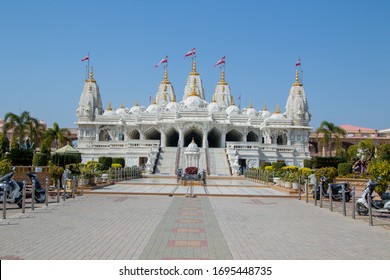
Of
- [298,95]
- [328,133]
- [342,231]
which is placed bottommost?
[342,231]

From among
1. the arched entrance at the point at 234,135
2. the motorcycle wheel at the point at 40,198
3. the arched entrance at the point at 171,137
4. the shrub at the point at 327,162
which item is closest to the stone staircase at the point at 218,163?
the shrub at the point at 327,162

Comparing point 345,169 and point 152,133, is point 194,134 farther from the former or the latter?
point 345,169

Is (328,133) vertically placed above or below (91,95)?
below

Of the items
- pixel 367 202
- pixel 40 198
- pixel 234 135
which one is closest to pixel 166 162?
pixel 234 135

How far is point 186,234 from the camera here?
10438 mm

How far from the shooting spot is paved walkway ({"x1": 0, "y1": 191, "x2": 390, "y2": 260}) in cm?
834

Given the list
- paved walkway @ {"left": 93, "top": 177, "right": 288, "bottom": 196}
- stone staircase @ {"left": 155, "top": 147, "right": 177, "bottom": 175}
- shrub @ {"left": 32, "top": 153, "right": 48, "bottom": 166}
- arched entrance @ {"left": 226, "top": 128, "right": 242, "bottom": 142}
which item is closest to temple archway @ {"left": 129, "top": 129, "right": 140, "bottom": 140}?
arched entrance @ {"left": 226, "top": 128, "right": 242, "bottom": 142}

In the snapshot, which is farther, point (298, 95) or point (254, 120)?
point (298, 95)

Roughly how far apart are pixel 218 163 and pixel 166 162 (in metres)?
5.21

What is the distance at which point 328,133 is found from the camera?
70.0 metres

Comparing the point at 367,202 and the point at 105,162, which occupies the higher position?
the point at 105,162

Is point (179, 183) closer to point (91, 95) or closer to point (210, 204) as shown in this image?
point (210, 204)
